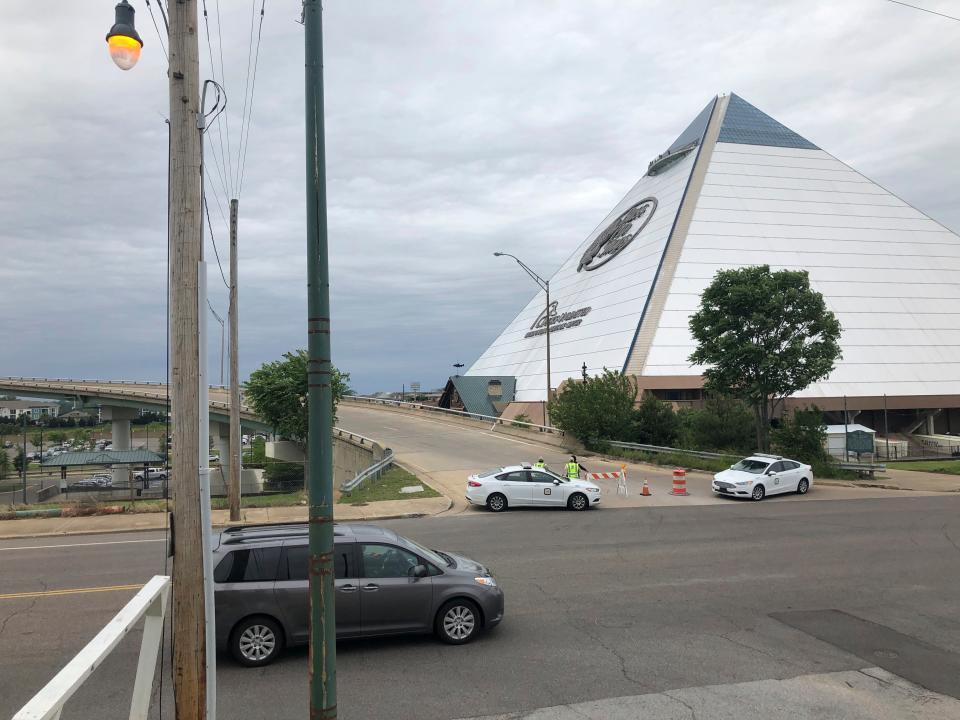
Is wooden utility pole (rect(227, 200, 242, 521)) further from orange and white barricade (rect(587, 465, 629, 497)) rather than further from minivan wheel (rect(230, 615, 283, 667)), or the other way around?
orange and white barricade (rect(587, 465, 629, 497))

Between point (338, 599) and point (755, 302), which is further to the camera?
point (755, 302)

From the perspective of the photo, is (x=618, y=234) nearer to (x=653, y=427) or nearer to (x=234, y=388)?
(x=653, y=427)

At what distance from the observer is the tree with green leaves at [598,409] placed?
36.7m

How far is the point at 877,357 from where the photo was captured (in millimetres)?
47188

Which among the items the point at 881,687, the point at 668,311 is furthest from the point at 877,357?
the point at 881,687

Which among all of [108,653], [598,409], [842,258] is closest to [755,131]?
[842,258]

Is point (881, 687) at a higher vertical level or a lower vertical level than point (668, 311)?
lower

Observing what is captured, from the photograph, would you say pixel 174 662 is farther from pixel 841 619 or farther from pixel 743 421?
pixel 743 421

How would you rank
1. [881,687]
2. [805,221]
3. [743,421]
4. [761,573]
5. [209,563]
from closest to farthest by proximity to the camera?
1. [209,563]
2. [881,687]
3. [761,573]
4. [743,421]
5. [805,221]

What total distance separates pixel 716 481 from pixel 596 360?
24868 mm

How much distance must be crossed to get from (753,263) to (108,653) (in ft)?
169

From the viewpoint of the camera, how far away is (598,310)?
56281 mm

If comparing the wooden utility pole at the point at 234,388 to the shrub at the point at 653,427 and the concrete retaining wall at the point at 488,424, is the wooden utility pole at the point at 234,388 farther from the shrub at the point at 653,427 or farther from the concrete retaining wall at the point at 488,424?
the shrub at the point at 653,427

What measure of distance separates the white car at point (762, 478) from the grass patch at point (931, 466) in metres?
10.9
